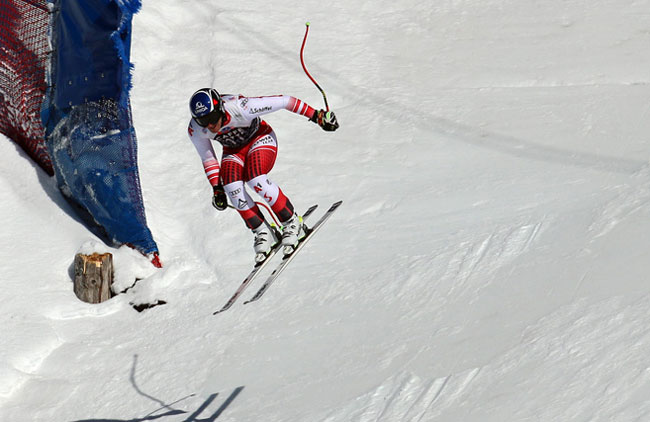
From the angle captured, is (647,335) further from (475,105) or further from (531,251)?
(475,105)

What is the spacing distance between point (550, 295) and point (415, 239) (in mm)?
2451

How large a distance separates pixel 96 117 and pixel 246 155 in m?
3.60

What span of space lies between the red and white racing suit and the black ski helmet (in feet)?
0.88

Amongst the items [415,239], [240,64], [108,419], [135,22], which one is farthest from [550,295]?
[135,22]

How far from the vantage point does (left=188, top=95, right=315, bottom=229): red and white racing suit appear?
8.77 meters

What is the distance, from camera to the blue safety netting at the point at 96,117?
11281mm

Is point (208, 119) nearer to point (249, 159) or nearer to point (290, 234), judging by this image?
point (249, 159)

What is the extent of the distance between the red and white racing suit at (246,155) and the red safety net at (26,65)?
14.6 feet

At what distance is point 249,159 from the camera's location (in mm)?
8992

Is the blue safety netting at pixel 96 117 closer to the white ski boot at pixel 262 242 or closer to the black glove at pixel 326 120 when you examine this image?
the white ski boot at pixel 262 242

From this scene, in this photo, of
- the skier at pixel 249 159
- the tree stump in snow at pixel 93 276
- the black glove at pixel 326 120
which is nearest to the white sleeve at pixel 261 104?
the skier at pixel 249 159

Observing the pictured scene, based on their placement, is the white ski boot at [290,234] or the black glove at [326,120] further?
the white ski boot at [290,234]

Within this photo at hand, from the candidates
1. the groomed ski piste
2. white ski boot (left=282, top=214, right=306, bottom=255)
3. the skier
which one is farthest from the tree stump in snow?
white ski boot (left=282, top=214, right=306, bottom=255)

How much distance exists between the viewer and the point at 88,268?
11.8 m
